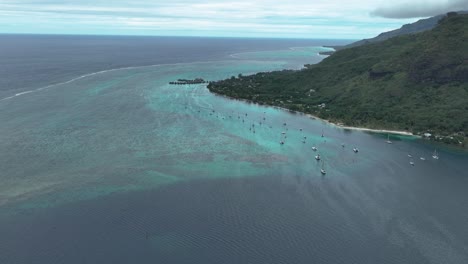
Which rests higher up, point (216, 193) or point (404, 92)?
point (404, 92)

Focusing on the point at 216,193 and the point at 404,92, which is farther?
the point at 404,92

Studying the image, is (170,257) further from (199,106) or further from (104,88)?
(104,88)

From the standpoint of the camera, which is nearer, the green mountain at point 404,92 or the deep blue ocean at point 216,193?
the deep blue ocean at point 216,193

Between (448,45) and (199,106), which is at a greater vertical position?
(448,45)

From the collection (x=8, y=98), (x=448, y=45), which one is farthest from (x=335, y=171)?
(x=8, y=98)

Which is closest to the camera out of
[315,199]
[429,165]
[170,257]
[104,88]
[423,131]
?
[170,257]
